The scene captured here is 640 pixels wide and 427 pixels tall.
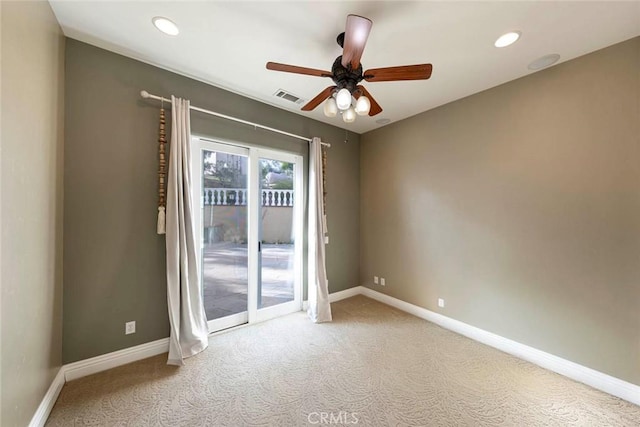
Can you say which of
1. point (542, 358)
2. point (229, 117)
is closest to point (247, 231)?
point (229, 117)

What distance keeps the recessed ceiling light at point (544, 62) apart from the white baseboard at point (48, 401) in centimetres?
456

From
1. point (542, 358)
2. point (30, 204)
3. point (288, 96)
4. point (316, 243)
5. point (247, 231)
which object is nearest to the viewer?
point (30, 204)

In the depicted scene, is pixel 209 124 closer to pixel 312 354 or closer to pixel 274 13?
pixel 274 13

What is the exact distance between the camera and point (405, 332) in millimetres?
2803

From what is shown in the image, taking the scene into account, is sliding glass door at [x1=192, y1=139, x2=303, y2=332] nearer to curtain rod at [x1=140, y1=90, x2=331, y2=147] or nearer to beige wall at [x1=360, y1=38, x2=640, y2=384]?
curtain rod at [x1=140, y1=90, x2=331, y2=147]

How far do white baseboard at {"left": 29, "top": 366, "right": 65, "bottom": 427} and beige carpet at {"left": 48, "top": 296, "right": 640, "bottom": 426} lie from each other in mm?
49

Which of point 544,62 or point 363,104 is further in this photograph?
point 544,62

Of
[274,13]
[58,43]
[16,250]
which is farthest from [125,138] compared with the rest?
[274,13]

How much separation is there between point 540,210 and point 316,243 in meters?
2.40

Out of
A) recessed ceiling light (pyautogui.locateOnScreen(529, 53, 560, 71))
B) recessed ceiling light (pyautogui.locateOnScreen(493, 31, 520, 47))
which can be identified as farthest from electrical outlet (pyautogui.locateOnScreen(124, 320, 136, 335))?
recessed ceiling light (pyautogui.locateOnScreen(529, 53, 560, 71))

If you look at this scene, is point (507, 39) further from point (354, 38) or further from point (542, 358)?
point (542, 358)

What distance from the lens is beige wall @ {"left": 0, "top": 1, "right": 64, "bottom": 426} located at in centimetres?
118

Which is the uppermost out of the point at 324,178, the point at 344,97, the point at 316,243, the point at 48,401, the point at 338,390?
the point at 344,97

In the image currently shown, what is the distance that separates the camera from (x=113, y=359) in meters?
2.10
